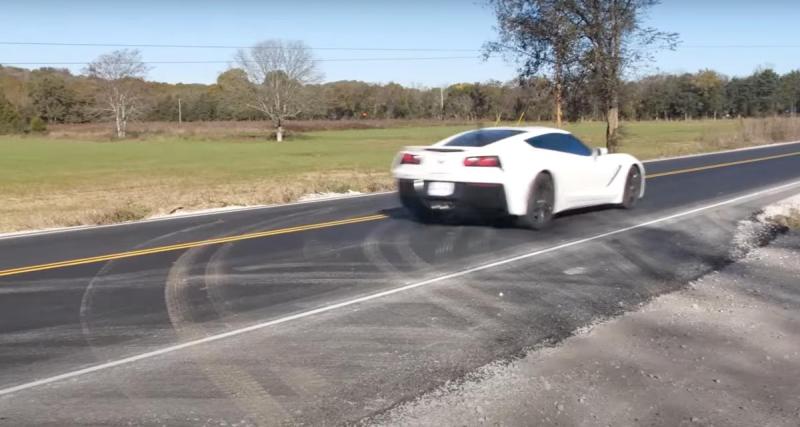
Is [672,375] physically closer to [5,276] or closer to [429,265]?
[429,265]

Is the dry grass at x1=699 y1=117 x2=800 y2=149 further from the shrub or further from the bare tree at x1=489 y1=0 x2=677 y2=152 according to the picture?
the shrub

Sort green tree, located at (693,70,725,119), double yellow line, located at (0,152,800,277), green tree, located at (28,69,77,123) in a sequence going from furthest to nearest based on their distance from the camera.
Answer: green tree, located at (693,70,725,119) → green tree, located at (28,69,77,123) → double yellow line, located at (0,152,800,277)

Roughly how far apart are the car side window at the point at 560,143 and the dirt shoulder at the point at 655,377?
484cm

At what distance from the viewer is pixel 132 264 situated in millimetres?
9148

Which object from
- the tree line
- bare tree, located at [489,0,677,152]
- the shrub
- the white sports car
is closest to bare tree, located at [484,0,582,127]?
bare tree, located at [489,0,677,152]

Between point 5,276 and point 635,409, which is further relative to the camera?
point 5,276

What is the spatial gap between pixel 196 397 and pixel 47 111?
120497mm

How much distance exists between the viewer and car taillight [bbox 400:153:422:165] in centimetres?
1137

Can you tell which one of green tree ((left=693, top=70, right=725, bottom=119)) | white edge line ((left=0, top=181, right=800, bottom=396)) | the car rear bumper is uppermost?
green tree ((left=693, top=70, right=725, bottom=119))

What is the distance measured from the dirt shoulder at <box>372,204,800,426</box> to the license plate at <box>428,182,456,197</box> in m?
4.29

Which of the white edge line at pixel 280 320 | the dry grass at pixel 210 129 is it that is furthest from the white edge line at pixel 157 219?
the dry grass at pixel 210 129

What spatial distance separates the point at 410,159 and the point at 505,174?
1519mm

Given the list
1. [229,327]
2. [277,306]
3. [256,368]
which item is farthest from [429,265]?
[256,368]

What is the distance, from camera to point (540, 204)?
1124cm
